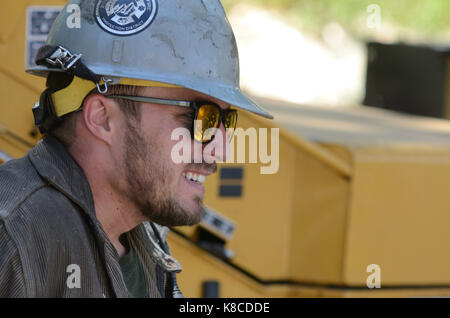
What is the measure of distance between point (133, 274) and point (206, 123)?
0.44 metres

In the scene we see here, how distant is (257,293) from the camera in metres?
3.32

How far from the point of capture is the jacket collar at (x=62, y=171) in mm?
1667

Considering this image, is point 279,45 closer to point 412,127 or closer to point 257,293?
point 412,127

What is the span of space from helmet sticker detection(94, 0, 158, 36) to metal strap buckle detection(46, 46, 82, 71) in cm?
10

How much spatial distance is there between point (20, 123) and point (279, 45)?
10443 mm

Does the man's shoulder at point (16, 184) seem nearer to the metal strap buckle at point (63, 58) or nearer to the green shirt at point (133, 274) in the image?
the metal strap buckle at point (63, 58)

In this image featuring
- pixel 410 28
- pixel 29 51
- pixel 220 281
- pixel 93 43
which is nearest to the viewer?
pixel 93 43

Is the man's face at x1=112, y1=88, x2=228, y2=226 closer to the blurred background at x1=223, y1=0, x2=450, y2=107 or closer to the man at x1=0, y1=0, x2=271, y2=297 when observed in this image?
the man at x1=0, y1=0, x2=271, y2=297

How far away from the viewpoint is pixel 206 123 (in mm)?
1903
